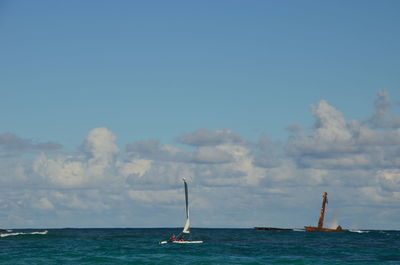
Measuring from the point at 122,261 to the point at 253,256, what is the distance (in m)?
26.7

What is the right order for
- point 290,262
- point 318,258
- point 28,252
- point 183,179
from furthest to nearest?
point 183,179 → point 28,252 → point 318,258 → point 290,262

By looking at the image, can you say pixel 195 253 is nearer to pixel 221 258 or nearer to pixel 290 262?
pixel 221 258

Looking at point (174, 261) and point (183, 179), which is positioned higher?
point (183, 179)

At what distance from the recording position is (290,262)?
363 ft

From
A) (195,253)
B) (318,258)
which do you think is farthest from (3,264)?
(318,258)

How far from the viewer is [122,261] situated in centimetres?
10706

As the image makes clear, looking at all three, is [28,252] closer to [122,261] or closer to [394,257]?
[122,261]

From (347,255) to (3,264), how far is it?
2602 inches

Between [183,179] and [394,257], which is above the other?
[183,179]

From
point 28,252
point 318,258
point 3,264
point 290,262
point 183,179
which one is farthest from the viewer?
point 183,179

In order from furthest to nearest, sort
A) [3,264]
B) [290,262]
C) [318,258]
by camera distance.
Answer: [318,258], [290,262], [3,264]

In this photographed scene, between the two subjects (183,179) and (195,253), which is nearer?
(195,253)

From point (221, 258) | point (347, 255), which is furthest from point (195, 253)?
point (347, 255)

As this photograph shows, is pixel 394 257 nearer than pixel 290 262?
No
